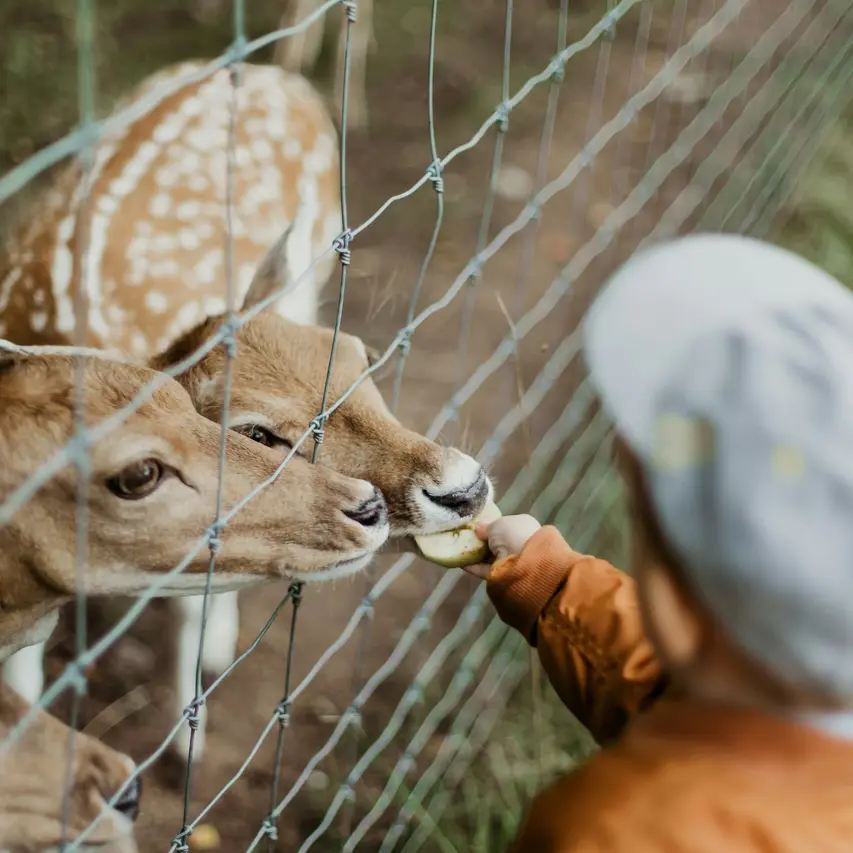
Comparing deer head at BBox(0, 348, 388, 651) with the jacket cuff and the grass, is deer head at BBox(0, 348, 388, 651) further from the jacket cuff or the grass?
the grass

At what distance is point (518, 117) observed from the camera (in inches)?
201

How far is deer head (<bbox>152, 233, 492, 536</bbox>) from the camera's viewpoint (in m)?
1.85

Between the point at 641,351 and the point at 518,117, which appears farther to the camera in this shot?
the point at 518,117

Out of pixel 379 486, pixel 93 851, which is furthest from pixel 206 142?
pixel 93 851

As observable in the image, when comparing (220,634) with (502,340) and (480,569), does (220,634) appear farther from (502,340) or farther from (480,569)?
(502,340)

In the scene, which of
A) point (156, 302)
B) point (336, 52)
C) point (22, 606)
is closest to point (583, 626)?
point (22, 606)

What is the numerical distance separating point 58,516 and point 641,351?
0.99 metres

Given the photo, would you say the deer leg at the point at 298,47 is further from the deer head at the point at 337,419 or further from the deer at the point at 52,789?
the deer at the point at 52,789

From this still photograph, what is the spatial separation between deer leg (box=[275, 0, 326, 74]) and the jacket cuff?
381 centimetres

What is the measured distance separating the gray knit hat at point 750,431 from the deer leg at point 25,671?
6.01 ft

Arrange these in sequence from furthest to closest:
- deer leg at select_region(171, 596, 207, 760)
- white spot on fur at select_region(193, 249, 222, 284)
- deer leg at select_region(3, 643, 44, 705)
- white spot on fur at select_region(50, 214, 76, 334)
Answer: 1. white spot on fur at select_region(193, 249, 222, 284)
2. white spot on fur at select_region(50, 214, 76, 334)
3. deer leg at select_region(171, 596, 207, 760)
4. deer leg at select_region(3, 643, 44, 705)

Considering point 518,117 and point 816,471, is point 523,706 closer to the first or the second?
point 816,471

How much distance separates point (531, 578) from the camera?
62.3 inches

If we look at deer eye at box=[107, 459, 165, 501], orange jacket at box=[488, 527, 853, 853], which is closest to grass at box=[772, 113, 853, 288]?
deer eye at box=[107, 459, 165, 501]
